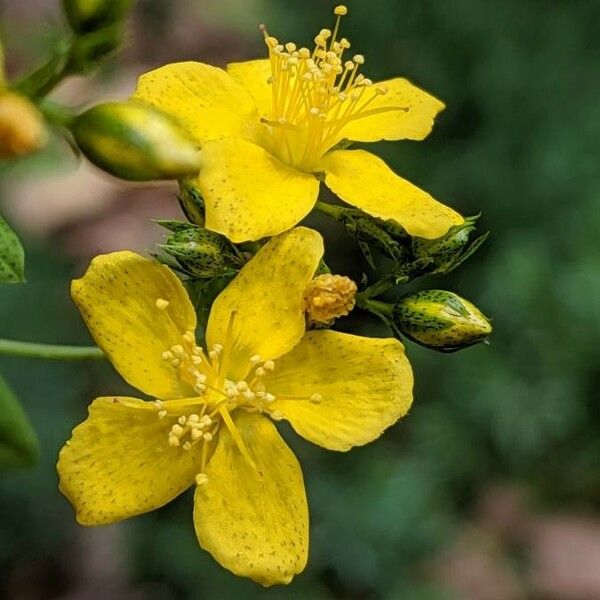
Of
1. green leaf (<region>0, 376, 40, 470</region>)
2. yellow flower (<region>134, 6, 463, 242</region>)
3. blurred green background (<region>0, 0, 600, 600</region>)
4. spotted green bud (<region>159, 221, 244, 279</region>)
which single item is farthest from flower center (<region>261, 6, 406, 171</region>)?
blurred green background (<region>0, 0, 600, 600</region>)

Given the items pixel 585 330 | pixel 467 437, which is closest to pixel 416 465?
pixel 467 437

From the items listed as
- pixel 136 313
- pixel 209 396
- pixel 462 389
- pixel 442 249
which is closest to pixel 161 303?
pixel 136 313

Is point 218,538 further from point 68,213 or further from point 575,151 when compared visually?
point 68,213

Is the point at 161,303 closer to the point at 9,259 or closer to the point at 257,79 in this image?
the point at 9,259

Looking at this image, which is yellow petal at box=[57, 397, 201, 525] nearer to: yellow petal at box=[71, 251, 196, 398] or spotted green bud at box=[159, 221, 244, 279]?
yellow petal at box=[71, 251, 196, 398]

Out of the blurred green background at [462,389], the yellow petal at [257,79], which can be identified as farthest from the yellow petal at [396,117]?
the blurred green background at [462,389]

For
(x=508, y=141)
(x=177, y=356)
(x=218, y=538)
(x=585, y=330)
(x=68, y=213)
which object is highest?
(x=177, y=356)
